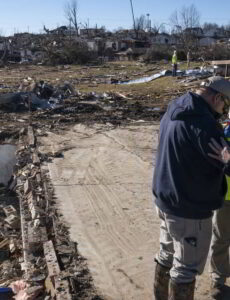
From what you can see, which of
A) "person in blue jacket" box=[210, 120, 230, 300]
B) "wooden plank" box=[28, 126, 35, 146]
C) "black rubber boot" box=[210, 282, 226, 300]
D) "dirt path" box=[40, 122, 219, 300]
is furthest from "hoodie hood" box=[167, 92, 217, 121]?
"wooden plank" box=[28, 126, 35, 146]

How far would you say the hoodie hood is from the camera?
376cm

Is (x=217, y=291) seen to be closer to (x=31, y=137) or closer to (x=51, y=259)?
(x=51, y=259)

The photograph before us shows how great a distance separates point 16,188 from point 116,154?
259cm

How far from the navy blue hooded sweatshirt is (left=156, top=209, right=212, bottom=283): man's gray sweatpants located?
70mm

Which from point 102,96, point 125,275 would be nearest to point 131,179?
point 125,275

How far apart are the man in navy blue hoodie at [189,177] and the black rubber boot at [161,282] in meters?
0.29

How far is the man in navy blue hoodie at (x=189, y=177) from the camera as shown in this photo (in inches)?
148

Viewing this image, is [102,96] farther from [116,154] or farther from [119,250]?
[119,250]

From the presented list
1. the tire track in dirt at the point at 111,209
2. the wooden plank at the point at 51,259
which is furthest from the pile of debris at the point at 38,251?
the tire track in dirt at the point at 111,209

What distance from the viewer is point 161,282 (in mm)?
4461

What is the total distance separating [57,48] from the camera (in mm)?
59250

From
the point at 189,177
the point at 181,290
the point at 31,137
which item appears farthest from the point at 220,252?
the point at 31,137

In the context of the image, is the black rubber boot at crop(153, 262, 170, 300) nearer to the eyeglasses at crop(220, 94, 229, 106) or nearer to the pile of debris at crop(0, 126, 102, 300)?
the pile of debris at crop(0, 126, 102, 300)

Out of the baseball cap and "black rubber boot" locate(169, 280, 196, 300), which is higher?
the baseball cap
